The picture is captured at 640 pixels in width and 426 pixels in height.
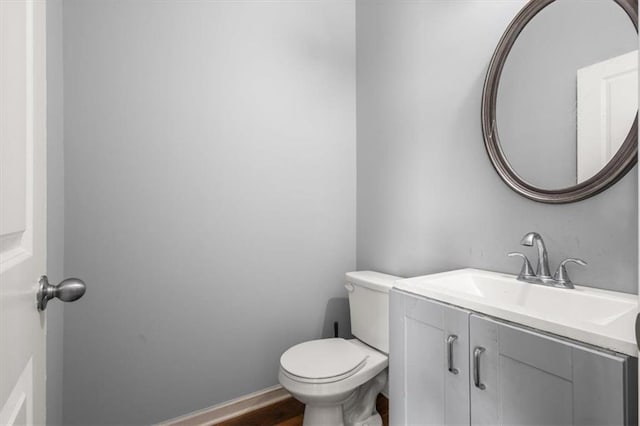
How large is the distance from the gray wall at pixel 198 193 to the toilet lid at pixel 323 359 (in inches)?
12.3

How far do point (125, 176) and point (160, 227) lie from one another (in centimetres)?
27

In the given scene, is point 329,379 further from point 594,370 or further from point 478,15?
point 478,15

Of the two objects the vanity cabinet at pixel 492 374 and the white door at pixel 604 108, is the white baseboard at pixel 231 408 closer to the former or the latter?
the vanity cabinet at pixel 492 374

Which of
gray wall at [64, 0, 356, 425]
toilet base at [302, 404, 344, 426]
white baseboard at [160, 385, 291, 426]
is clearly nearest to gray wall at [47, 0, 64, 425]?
gray wall at [64, 0, 356, 425]

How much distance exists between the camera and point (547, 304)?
3.48 ft

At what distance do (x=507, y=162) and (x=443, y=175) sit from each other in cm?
31

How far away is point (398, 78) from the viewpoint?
1.79 meters

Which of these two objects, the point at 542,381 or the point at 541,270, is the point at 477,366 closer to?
the point at 542,381

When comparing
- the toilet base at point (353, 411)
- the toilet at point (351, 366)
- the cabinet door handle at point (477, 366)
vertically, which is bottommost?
the toilet base at point (353, 411)

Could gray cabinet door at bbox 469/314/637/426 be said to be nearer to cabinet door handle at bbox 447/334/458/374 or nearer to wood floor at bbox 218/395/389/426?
cabinet door handle at bbox 447/334/458/374

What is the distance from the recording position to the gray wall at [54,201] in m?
1.06

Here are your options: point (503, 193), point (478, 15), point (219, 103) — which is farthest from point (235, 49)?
point (503, 193)

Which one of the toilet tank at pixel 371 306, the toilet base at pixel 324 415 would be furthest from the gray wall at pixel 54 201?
the toilet tank at pixel 371 306

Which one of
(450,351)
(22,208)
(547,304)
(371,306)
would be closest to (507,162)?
(547,304)
